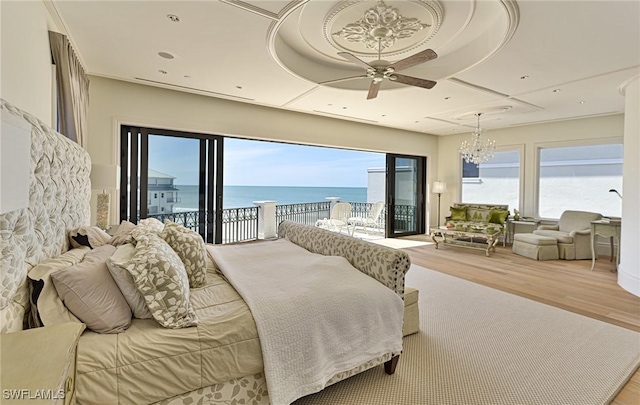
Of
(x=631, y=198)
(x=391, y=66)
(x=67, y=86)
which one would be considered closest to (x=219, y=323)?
(x=391, y=66)

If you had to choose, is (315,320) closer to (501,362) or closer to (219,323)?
(219,323)

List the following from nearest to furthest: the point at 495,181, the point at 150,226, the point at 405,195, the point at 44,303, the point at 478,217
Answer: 1. the point at 44,303
2. the point at 150,226
3. the point at 478,217
4. the point at 495,181
5. the point at 405,195

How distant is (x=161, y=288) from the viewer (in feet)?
5.10

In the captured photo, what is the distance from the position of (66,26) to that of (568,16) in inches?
169

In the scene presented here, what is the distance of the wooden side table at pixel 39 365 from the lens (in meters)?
0.80

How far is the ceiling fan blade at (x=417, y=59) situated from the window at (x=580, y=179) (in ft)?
18.4

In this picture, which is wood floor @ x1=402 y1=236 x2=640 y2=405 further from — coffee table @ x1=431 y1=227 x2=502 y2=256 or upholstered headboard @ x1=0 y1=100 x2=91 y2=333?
upholstered headboard @ x1=0 y1=100 x2=91 y2=333

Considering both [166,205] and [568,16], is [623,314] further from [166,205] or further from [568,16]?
[166,205]

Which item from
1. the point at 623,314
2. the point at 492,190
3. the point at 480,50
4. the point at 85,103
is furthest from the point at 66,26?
the point at 492,190

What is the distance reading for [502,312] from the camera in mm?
3076

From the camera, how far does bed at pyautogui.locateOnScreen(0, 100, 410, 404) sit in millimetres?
1296

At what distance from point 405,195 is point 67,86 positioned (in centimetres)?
701

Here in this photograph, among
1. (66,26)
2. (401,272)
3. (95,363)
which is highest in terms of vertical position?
(66,26)

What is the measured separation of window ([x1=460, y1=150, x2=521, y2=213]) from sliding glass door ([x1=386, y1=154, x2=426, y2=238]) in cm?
109
